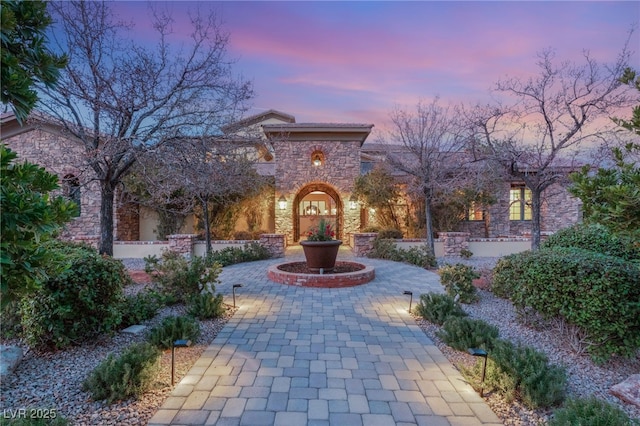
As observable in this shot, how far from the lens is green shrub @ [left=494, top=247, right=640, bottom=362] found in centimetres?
347

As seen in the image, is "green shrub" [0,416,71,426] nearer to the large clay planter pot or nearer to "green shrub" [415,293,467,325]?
"green shrub" [415,293,467,325]

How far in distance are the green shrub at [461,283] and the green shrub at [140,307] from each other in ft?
18.1

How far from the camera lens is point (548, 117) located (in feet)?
23.6

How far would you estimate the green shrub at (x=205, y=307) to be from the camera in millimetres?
5141

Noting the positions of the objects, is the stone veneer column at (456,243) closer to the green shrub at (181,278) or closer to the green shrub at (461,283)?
the green shrub at (461,283)

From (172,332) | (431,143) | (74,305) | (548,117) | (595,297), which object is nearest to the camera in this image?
(595,297)

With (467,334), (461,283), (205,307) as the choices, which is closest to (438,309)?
(467,334)

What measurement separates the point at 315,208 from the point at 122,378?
633 inches

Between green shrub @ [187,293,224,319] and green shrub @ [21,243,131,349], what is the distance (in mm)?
1221

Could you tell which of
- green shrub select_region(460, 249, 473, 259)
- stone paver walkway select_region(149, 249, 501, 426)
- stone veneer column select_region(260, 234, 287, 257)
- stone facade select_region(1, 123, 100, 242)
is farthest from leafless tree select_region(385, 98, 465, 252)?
stone facade select_region(1, 123, 100, 242)

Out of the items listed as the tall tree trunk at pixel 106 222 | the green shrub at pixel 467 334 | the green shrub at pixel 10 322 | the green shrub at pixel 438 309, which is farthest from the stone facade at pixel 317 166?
the green shrub at pixel 10 322

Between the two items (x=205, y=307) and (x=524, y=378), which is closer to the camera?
(x=524, y=378)

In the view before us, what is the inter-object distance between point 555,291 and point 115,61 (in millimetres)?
8569

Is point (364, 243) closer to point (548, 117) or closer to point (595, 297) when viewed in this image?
point (548, 117)
